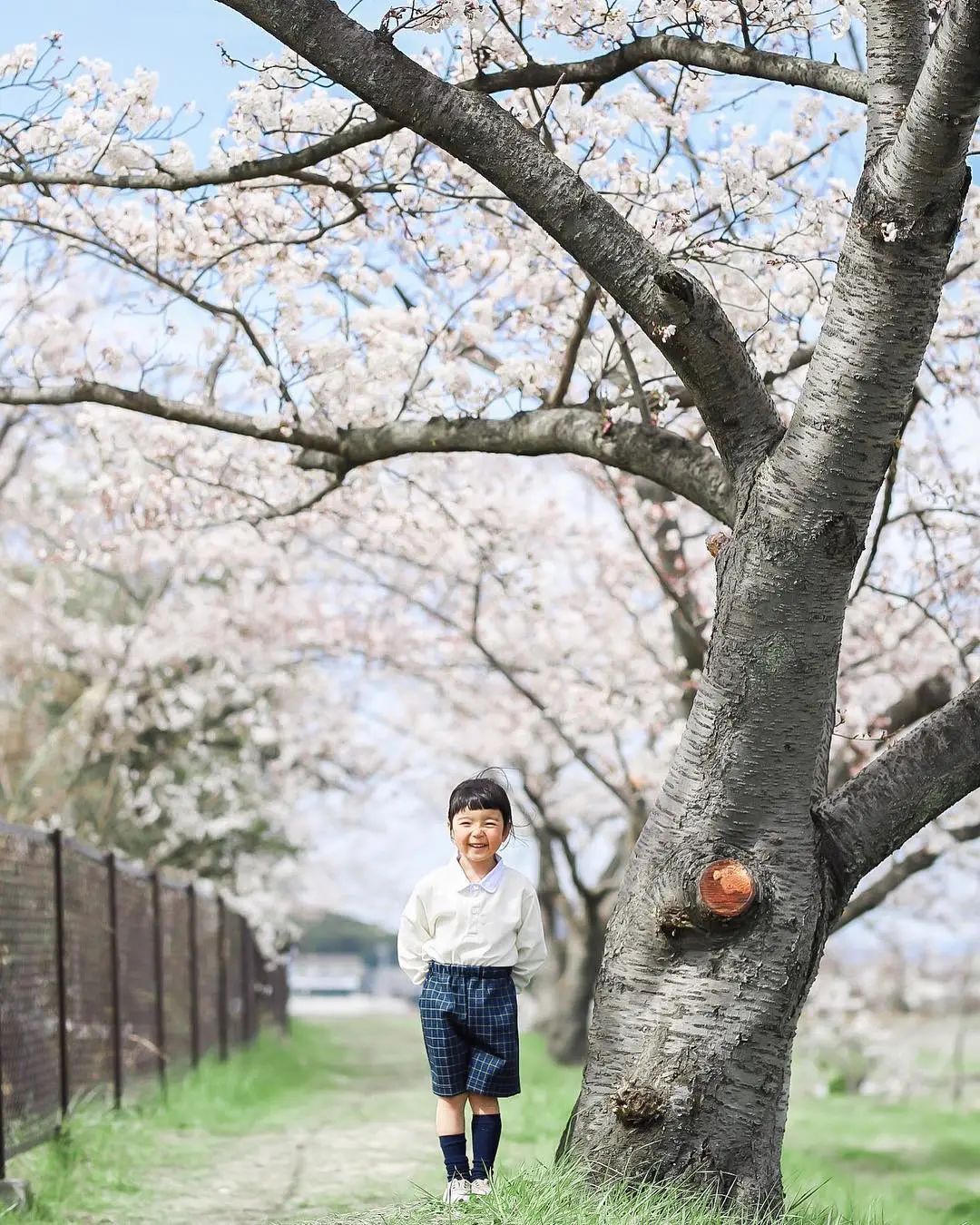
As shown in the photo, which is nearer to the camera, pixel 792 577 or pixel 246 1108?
pixel 792 577

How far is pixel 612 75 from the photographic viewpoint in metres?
4.84

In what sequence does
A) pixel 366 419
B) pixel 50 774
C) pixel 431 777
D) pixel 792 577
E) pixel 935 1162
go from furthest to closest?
1. pixel 431 777
2. pixel 50 774
3. pixel 935 1162
4. pixel 366 419
5. pixel 792 577

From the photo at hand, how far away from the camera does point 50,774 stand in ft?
42.4

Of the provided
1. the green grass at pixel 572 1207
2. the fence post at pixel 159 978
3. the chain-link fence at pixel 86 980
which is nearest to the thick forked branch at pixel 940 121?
the green grass at pixel 572 1207

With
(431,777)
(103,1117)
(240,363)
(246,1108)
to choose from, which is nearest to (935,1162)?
(246,1108)

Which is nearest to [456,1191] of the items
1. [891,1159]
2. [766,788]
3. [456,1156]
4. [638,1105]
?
[456,1156]

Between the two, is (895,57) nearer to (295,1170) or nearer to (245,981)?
(295,1170)

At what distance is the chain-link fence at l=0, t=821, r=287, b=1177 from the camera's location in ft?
19.0

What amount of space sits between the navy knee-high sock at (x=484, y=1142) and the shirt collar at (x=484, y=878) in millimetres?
715

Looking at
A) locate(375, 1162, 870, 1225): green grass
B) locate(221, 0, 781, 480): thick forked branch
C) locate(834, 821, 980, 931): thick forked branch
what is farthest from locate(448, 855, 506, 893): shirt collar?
locate(834, 821, 980, 931): thick forked branch

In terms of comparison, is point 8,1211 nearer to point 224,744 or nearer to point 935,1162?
point 935,1162

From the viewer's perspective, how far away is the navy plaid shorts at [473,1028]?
4172 mm

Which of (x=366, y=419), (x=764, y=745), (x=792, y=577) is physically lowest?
(x=764, y=745)

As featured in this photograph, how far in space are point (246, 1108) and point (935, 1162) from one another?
4.88 meters
